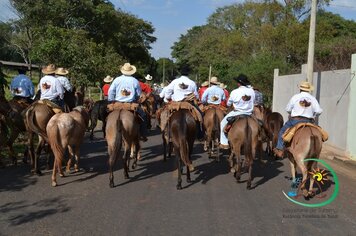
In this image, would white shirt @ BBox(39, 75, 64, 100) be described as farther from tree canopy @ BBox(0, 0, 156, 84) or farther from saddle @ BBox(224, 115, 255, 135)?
tree canopy @ BBox(0, 0, 156, 84)

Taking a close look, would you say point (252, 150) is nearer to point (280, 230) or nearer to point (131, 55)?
point (280, 230)

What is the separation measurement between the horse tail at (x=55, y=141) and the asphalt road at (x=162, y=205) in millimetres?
623

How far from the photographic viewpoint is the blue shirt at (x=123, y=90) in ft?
31.0

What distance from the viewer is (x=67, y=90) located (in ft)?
38.3

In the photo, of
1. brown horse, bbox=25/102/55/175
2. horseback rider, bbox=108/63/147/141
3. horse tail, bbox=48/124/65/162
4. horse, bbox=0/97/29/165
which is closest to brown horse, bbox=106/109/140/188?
horseback rider, bbox=108/63/147/141

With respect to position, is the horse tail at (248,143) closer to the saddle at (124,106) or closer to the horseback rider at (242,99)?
the horseback rider at (242,99)

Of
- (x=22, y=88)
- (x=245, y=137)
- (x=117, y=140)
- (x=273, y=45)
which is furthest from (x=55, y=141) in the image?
(x=273, y=45)

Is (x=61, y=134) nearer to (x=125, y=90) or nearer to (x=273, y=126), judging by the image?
(x=125, y=90)

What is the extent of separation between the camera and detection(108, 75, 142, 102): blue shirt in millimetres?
9453

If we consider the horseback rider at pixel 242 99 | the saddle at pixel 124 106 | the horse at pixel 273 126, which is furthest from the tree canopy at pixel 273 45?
the saddle at pixel 124 106

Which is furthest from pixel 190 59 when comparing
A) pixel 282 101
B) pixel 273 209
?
pixel 273 209

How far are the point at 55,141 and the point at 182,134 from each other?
102 inches

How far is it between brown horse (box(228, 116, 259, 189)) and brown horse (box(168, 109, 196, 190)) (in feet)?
2.94

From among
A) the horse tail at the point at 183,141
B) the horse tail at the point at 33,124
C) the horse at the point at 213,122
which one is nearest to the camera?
the horse tail at the point at 183,141
